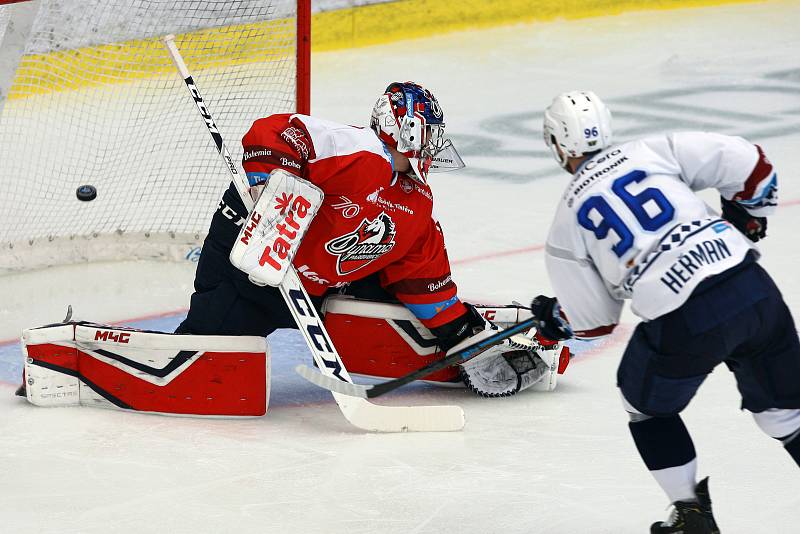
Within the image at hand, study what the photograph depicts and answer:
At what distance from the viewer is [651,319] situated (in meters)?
2.14

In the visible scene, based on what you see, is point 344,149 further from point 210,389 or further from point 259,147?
point 210,389

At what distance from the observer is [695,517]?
223 centimetres

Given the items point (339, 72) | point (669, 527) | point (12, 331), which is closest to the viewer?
point (669, 527)

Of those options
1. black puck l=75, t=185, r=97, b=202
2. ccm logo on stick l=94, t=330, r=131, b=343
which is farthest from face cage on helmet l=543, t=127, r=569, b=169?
black puck l=75, t=185, r=97, b=202

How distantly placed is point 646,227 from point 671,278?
3.6 inches

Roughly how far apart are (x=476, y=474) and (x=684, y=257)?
0.79m

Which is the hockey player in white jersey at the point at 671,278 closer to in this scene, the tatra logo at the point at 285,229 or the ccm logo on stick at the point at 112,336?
the tatra logo at the point at 285,229

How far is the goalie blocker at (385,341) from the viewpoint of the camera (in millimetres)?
3123

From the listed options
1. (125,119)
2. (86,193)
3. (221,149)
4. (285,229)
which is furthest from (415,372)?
(125,119)

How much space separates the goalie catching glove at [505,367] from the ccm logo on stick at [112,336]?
2.51 ft

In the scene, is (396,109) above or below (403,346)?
above

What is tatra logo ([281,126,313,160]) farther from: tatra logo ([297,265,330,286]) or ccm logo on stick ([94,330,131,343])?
ccm logo on stick ([94,330,131,343])

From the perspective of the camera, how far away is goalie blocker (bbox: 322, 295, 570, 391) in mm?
3123

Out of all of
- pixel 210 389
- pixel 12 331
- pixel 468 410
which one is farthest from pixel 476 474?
pixel 12 331
